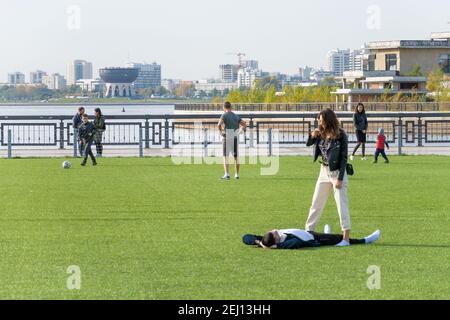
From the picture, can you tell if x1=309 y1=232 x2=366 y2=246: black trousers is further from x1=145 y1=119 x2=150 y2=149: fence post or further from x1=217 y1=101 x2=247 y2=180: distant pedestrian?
x1=145 y1=119 x2=150 y2=149: fence post

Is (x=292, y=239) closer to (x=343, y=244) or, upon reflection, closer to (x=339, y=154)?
(x=343, y=244)

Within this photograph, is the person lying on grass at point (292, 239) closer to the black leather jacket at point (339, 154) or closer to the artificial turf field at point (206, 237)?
the artificial turf field at point (206, 237)

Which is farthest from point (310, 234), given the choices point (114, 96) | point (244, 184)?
point (114, 96)

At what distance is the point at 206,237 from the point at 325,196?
184cm

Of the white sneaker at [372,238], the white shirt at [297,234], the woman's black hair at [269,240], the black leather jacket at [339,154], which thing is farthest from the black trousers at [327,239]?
the black leather jacket at [339,154]

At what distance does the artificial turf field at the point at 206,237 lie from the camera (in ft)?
38.9

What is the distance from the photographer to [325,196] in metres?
15.7

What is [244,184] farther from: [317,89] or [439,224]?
[317,89]

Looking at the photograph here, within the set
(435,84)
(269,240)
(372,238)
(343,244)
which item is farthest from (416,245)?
(435,84)

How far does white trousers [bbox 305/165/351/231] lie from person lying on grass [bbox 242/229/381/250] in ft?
0.93

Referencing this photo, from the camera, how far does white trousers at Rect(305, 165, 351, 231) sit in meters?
15.2

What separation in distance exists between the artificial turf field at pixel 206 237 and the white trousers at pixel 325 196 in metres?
0.50

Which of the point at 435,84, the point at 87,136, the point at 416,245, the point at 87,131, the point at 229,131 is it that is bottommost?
the point at 416,245

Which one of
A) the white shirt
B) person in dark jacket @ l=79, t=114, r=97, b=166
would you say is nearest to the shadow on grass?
the white shirt
